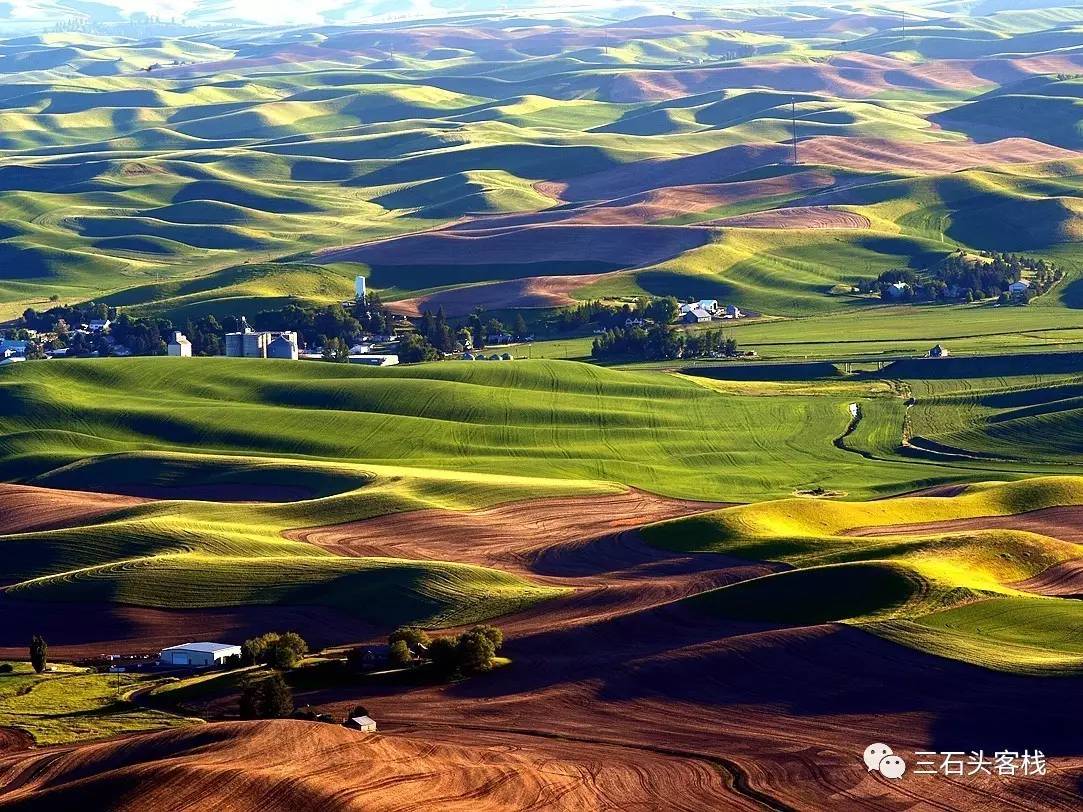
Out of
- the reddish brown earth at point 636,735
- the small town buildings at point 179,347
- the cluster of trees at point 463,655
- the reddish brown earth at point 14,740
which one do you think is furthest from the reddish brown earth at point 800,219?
the reddish brown earth at point 14,740

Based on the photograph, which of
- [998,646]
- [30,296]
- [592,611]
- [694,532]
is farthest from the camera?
[30,296]

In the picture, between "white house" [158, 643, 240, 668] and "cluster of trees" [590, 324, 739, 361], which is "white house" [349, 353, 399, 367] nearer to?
"cluster of trees" [590, 324, 739, 361]

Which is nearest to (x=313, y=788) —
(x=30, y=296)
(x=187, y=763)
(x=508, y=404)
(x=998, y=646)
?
(x=187, y=763)

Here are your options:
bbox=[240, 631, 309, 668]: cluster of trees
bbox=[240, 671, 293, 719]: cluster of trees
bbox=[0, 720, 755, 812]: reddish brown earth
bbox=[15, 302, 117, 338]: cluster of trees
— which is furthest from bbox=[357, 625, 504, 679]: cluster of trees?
bbox=[15, 302, 117, 338]: cluster of trees

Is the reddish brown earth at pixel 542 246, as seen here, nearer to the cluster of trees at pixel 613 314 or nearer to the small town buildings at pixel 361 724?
the cluster of trees at pixel 613 314

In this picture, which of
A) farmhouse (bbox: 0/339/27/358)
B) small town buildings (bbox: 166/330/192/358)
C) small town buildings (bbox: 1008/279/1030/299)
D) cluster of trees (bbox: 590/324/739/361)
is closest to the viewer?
cluster of trees (bbox: 590/324/739/361)

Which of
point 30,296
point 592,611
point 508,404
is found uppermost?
point 592,611

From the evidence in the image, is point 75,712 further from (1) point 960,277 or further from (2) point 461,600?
(1) point 960,277
